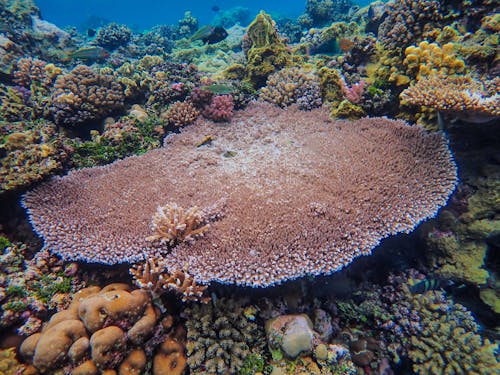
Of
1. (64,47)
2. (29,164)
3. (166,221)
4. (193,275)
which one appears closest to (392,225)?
(193,275)

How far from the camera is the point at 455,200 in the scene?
4.18 meters

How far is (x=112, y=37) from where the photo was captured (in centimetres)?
1339

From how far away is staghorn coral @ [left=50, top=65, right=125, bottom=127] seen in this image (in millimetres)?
5527

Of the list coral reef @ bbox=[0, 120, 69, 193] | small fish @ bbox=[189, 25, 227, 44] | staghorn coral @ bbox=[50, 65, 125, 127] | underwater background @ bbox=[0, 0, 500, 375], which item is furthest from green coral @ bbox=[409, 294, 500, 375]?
small fish @ bbox=[189, 25, 227, 44]

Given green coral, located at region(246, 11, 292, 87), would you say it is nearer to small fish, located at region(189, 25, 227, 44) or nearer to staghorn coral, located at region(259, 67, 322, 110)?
staghorn coral, located at region(259, 67, 322, 110)

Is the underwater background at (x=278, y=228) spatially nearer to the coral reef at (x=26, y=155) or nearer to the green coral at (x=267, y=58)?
the coral reef at (x=26, y=155)

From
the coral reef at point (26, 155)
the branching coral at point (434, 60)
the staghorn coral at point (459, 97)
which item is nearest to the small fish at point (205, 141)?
the coral reef at point (26, 155)

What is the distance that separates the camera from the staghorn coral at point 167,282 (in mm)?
3025

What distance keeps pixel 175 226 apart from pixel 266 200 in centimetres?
135

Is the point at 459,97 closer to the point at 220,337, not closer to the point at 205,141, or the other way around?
the point at 205,141

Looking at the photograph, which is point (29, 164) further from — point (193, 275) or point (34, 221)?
point (193, 275)

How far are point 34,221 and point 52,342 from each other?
1.99 meters

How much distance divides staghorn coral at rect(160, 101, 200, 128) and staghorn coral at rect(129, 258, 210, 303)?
153 inches

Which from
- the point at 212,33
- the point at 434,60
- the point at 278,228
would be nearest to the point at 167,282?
the point at 278,228
